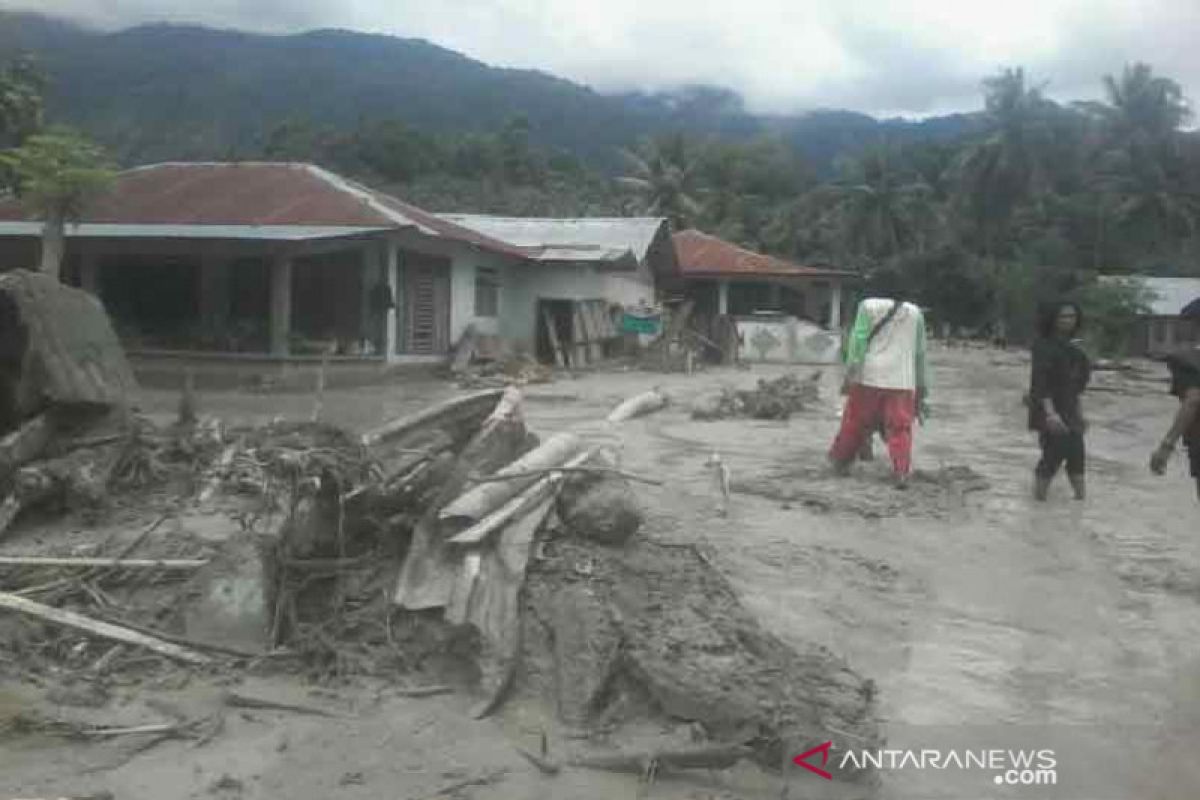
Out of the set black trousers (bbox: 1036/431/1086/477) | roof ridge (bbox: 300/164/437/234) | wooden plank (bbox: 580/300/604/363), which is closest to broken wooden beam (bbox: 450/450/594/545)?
black trousers (bbox: 1036/431/1086/477)

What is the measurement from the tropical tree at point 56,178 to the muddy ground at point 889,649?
386 inches

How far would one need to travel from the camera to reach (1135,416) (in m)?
18.7

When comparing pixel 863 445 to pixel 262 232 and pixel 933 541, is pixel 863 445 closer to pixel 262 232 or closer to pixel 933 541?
pixel 933 541

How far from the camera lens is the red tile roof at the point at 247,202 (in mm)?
19672

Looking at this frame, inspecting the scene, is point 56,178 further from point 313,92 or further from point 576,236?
point 313,92

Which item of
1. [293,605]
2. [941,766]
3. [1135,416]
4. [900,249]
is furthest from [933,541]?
A: [900,249]

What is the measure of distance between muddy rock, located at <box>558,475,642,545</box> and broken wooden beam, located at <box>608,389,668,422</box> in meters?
8.12

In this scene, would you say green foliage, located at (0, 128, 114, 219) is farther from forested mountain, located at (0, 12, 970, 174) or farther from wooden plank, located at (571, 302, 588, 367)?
forested mountain, located at (0, 12, 970, 174)

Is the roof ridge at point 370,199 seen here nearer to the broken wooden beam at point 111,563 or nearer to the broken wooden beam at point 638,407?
the broken wooden beam at point 638,407

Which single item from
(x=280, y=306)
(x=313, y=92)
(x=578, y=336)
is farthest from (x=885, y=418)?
(x=313, y=92)

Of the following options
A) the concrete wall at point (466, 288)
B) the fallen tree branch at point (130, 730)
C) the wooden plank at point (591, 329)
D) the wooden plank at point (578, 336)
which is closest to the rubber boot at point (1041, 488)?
the fallen tree branch at point (130, 730)

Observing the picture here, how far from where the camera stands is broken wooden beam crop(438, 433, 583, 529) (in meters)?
4.89

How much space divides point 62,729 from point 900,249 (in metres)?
56.7

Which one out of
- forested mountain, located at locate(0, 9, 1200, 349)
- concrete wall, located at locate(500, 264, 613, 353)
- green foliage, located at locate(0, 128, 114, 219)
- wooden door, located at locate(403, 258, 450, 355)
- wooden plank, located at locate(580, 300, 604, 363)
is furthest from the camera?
forested mountain, located at locate(0, 9, 1200, 349)
